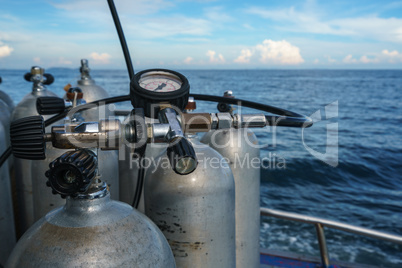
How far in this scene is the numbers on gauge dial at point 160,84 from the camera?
795 millimetres

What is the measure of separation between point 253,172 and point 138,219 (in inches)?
27.4

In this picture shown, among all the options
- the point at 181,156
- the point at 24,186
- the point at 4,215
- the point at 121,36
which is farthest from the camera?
the point at 24,186

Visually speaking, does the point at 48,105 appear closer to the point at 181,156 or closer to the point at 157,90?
the point at 157,90

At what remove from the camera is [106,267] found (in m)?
0.59

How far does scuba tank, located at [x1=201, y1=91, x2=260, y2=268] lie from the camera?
126cm

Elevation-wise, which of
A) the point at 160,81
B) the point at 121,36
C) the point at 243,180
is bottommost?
the point at 243,180

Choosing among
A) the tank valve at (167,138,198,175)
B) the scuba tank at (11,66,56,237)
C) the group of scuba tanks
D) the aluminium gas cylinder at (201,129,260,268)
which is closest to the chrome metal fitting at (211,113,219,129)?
the group of scuba tanks

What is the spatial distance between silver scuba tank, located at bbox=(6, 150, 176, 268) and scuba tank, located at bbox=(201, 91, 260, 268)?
24.4 inches

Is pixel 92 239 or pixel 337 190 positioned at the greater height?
pixel 92 239

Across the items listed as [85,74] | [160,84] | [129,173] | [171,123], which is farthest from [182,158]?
[85,74]

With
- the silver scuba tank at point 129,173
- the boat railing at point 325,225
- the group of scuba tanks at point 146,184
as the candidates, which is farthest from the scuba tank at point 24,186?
the boat railing at point 325,225

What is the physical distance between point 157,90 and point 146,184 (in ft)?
1.03

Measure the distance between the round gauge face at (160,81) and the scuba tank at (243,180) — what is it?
1.34ft

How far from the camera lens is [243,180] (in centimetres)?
127
